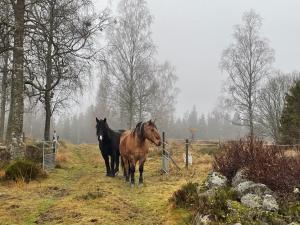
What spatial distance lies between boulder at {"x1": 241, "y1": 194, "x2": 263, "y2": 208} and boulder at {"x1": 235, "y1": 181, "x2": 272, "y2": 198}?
19 cm

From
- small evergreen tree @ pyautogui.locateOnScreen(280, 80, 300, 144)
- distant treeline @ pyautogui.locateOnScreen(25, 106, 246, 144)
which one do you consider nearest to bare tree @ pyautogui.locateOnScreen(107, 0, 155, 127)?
small evergreen tree @ pyautogui.locateOnScreen(280, 80, 300, 144)

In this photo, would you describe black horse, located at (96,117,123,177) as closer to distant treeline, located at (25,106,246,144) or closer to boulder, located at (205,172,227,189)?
A: boulder, located at (205,172,227,189)

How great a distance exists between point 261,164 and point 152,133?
4.98 m

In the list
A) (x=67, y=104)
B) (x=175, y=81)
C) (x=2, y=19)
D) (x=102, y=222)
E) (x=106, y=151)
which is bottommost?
(x=102, y=222)

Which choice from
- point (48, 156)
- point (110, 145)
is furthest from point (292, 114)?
point (48, 156)

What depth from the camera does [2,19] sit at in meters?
12.8

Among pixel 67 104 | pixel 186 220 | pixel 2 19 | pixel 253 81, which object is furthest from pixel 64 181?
pixel 253 81

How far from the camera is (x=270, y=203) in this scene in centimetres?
644

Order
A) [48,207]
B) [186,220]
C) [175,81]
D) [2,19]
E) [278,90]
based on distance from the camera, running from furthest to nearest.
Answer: [175,81] → [278,90] → [2,19] → [48,207] → [186,220]

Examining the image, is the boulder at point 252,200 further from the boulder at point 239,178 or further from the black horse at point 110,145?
the black horse at point 110,145

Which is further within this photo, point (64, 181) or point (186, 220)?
point (64, 181)

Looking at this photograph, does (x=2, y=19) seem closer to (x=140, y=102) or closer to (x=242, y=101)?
(x=140, y=102)

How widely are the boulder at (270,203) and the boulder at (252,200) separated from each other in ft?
0.29

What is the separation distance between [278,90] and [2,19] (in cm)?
3618
